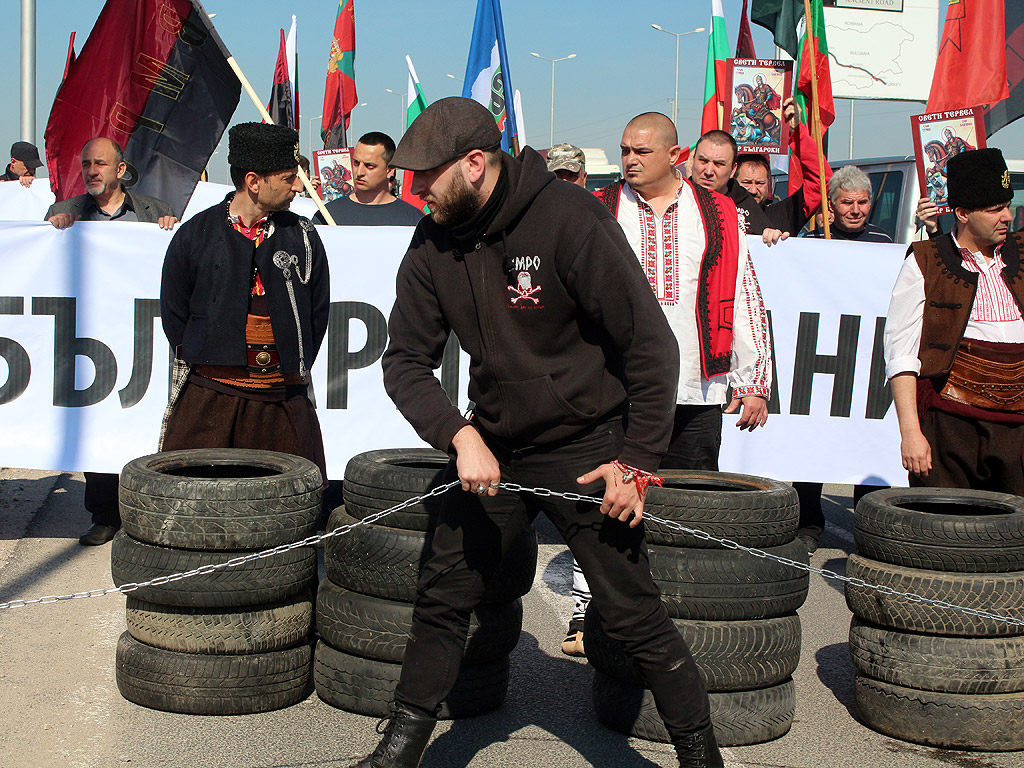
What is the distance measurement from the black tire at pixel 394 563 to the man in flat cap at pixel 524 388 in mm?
567

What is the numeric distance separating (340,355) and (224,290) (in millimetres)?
2491

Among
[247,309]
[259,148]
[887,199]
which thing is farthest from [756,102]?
[247,309]

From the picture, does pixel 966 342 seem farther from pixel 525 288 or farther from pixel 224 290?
pixel 224 290

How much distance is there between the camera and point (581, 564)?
139 inches

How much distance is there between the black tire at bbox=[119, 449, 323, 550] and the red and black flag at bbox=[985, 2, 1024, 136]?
7.72 m

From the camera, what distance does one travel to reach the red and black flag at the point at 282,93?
617 inches

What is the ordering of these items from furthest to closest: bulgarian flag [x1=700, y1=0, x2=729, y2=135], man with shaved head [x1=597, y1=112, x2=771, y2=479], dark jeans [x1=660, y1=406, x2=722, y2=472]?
bulgarian flag [x1=700, y1=0, x2=729, y2=135], dark jeans [x1=660, y1=406, x2=722, y2=472], man with shaved head [x1=597, y1=112, x2=771, y2=479]

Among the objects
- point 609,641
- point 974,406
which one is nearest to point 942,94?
point 974,406

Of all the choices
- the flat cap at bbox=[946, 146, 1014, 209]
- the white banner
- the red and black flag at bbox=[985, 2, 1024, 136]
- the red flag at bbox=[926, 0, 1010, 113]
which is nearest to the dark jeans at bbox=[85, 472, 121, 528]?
Answer: the white banner

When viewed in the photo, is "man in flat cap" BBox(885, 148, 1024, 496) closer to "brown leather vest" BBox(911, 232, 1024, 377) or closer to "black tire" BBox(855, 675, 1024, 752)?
"brown leather vest" BBox(911, 232, 1024, 377)

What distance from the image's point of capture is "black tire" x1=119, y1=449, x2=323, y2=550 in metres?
4.18

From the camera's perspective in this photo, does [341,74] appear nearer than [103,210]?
No

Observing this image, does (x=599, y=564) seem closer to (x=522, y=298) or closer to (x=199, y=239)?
(x=522, y=298)

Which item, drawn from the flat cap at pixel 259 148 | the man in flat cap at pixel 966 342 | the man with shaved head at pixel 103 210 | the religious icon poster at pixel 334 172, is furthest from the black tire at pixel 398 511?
the religious icon poster at pixel 334 172
